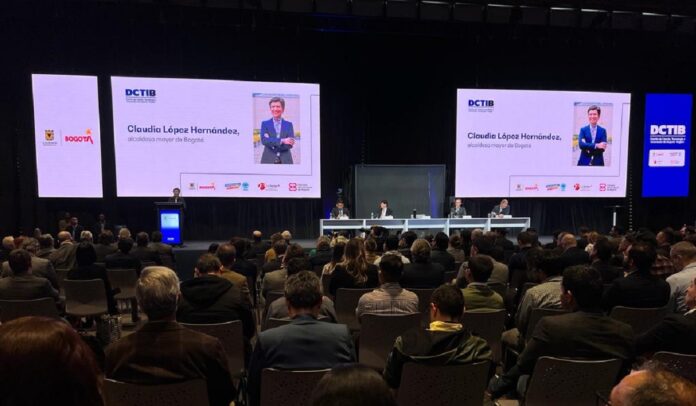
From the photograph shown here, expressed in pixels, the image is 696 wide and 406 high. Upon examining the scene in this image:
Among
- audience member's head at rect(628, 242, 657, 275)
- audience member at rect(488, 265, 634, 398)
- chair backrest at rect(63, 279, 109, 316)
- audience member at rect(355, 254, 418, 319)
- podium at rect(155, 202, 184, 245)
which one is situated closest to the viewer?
audience member at rect(488, 265, 634, 398)

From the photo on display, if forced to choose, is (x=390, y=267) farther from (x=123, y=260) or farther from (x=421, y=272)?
(x=123, y=260)

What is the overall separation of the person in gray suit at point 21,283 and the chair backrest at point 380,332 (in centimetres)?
284

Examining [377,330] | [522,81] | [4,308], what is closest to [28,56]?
[4,308]

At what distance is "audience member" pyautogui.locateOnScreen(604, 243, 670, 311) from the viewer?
349cm

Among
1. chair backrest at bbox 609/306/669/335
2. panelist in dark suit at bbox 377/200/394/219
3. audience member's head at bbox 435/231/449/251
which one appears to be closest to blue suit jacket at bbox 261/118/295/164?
panelist in dark suit at bbox 377/200/394/219

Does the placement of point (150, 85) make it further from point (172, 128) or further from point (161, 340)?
point (161, 340)

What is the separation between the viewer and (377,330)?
315 centimetres

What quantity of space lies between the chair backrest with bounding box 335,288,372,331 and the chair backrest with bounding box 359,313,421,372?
2.28ft

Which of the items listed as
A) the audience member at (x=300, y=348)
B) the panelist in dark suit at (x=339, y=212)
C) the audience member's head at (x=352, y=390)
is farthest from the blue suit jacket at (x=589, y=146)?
the audience member's head at (x=352, y=390)

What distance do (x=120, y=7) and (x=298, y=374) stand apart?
10.1 metres

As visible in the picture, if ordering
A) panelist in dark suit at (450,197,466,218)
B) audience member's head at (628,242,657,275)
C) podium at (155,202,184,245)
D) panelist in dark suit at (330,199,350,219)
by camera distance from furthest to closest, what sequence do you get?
1. panelist in dark suit at (450,197,466,218)
2. panelist in dark suit at (330,199,350,219)
3. podium at (155,202,184,245)
4. audience member's head at (628,242,657,275)

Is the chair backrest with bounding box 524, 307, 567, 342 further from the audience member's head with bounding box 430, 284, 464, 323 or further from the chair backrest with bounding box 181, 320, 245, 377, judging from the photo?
the chair backrest with bounding box 181, 320, 245, 377

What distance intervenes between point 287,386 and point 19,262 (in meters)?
3.15

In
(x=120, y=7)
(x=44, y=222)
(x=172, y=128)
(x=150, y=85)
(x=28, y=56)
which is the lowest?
(x=44, y=222)
